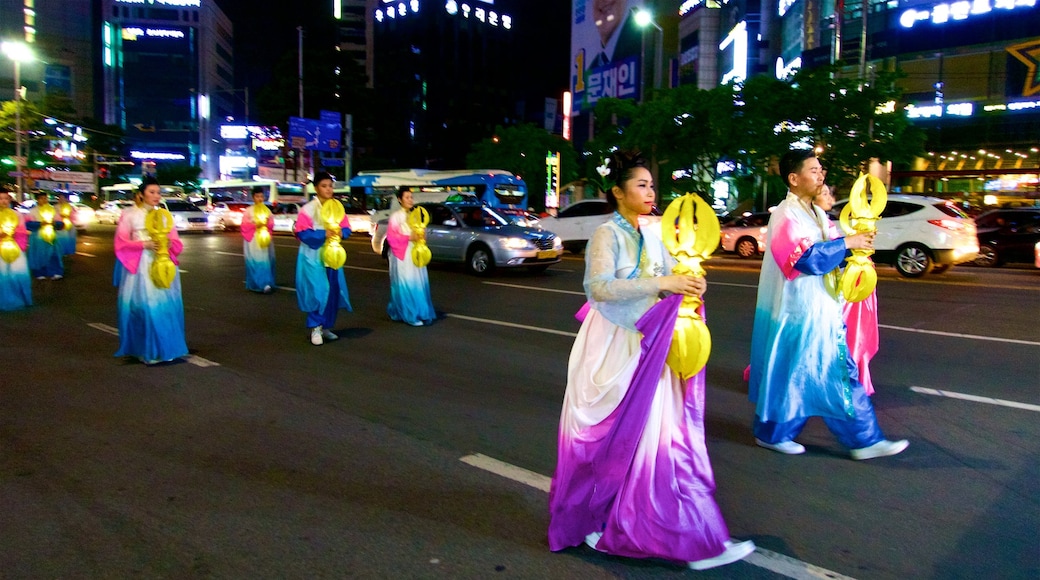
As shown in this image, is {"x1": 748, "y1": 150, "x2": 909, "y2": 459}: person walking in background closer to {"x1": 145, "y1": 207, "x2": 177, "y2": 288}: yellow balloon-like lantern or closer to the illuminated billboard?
{"x1": 145, "y1": 207, "x2": 177, "y2": 288}: yellow balloon-like lantern

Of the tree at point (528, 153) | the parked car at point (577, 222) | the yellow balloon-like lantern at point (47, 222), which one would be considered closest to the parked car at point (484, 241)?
the parked car at point (577, 222)

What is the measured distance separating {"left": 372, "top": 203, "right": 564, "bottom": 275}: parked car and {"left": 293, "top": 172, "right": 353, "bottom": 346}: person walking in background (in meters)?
7.13

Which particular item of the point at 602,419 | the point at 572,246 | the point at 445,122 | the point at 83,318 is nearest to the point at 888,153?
the point at 572,246

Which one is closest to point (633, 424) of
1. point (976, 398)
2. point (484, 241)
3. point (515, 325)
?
point (976, 398)

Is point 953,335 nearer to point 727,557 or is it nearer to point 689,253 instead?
point 727,557

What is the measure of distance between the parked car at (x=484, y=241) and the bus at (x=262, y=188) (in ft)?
102

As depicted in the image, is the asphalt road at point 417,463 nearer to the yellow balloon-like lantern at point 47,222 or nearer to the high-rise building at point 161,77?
the yellow balloon-like lantern at point 47,222

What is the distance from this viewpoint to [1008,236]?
18359 millimetres

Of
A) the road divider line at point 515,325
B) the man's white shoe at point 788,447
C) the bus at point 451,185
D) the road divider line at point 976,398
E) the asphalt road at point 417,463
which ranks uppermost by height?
the bus at point 451,185

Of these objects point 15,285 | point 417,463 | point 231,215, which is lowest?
point 417,463

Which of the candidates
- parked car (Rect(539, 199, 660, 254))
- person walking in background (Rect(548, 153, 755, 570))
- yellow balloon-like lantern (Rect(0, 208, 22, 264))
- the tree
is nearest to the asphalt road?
person walking in background (Rect(548, 153, 755, 570))

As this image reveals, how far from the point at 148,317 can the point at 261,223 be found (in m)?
6.84

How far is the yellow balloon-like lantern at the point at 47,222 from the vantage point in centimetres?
1473

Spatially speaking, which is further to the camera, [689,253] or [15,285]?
[15,285]
